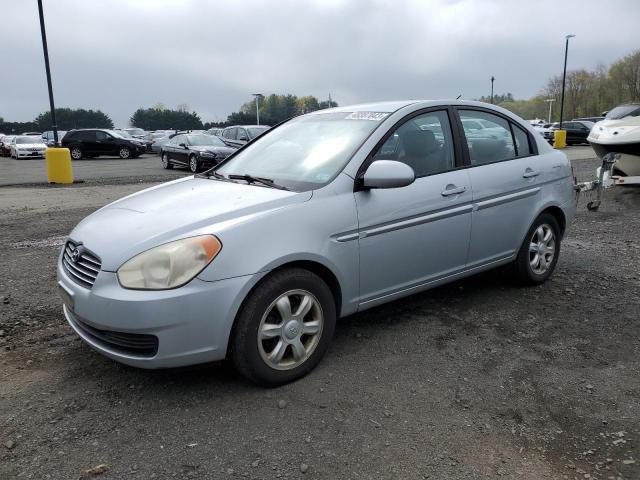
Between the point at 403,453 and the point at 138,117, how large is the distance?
97793mm

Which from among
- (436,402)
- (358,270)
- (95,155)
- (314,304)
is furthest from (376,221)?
(95,155)

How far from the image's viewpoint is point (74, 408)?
289cm

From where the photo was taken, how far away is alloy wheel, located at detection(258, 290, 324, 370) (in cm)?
300

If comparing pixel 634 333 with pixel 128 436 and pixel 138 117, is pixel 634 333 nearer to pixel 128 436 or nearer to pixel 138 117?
pixel 128 436

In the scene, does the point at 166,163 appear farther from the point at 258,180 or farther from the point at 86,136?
the point at 258,180

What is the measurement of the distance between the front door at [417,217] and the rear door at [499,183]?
16 cm

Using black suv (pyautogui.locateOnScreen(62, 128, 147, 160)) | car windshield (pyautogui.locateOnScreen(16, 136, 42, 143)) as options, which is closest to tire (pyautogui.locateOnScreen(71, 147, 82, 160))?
black suv (pyautogui.locateOnScreen(62, 128, 147, 160))

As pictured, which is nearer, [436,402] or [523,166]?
[436,402]

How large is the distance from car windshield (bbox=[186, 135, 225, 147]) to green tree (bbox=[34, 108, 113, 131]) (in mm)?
75031

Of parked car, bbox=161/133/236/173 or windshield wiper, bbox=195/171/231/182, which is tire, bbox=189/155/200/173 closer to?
parked car, bbox=161/133/236/173

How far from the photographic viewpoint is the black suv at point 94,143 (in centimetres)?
2659

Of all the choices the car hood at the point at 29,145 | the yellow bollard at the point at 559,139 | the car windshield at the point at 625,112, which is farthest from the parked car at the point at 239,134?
the yellow bollard at the point at 559,139

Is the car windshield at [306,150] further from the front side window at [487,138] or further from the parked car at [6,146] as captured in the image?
the parked car at [6,146]

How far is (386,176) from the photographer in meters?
3.30
